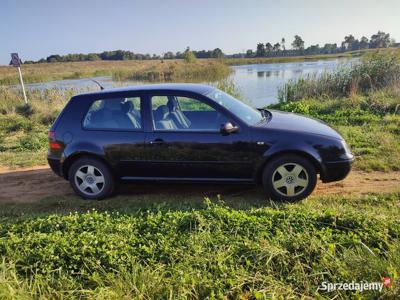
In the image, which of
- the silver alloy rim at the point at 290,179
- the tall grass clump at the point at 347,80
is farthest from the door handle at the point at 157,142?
the tall grass clump at the point at 347,80

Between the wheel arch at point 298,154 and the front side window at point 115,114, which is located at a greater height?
the front side window at point 115,114

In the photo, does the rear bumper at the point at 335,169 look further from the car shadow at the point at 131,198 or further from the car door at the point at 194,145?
the car door at the point at 194,145

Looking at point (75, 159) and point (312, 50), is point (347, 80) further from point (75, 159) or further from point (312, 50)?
point (312, 50)

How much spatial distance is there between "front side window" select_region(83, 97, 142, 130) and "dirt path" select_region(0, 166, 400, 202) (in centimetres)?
122

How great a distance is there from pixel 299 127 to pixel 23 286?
12.8ft

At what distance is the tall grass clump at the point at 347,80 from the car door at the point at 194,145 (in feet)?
29.8

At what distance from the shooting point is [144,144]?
5.22 meters

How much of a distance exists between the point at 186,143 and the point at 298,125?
166cm

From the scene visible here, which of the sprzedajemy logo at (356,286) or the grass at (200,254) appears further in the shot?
the grass at (200,254)

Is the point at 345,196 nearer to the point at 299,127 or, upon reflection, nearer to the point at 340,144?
the point at 340,144

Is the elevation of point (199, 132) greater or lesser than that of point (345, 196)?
greater

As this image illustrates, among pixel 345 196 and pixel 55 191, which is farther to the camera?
pixel 55 191

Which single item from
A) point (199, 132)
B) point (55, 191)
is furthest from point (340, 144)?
point (55, 191)

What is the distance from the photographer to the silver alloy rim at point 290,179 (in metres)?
4.88
